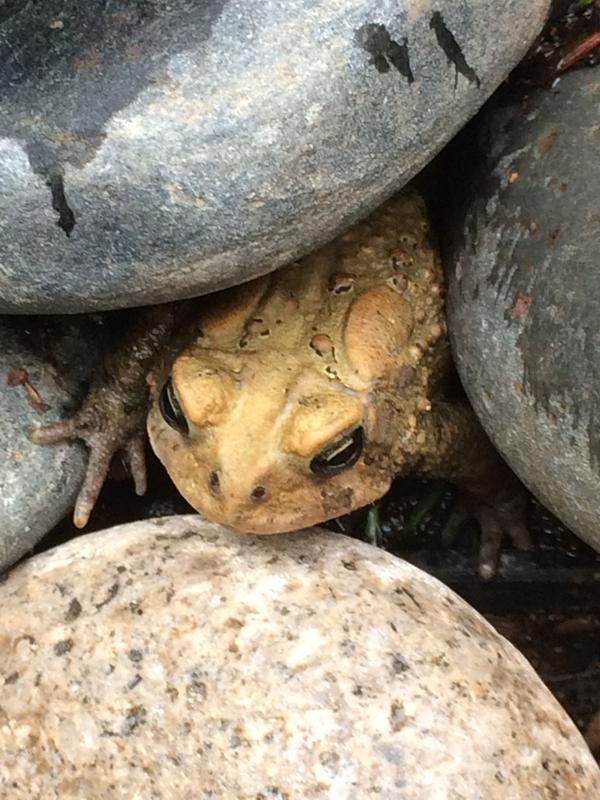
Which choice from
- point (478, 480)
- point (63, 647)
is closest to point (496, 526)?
point (478, 480)

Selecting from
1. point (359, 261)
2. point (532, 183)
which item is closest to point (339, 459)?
point (359, 261)

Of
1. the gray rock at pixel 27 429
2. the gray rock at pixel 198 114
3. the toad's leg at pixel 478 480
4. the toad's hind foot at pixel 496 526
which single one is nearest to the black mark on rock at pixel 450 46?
the gray rock at pixel 198 114

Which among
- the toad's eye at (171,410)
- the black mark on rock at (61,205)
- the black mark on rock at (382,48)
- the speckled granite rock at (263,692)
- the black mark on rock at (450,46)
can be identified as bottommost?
the speckled granite rock at (263,692)

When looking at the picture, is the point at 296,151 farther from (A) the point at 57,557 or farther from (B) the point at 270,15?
(A) the point at 57,557

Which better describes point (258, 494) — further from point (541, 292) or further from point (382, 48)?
point (382, 48)

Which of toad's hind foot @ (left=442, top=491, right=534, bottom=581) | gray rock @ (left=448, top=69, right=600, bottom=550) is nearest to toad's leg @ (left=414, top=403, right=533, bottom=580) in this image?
toad's hind foot @ (left=442, top=491, right=534, bottom=581)

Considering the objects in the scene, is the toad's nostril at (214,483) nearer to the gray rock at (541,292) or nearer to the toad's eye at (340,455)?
the toad's eye at (340,455)
